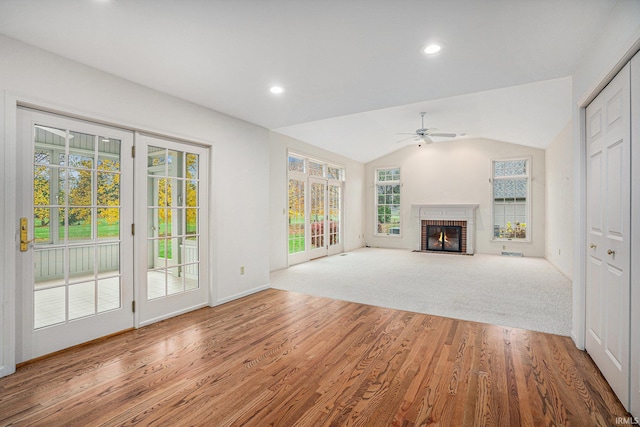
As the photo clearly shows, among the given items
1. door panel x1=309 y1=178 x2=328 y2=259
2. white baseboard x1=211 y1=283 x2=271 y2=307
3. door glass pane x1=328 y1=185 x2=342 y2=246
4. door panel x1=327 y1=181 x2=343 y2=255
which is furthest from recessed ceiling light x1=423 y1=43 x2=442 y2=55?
door glass pane x1=328 y1=185 x2=342 y2=246

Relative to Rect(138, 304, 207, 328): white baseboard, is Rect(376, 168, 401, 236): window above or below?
above

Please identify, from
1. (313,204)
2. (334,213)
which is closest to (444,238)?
(334,213)

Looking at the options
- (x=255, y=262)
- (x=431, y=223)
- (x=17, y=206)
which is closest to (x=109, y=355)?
(x=17, y=206)

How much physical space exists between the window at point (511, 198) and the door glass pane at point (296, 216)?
5.41 metres

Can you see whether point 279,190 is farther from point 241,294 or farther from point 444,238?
point 444,238

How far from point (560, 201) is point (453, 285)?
3210 mm

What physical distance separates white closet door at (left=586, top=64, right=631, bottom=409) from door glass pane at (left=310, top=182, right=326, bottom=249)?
5.51 m

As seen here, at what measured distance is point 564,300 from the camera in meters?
4.08

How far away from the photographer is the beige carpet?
3.61 meters

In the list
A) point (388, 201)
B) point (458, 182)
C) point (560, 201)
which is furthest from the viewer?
point (388, 201)

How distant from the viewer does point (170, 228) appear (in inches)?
140

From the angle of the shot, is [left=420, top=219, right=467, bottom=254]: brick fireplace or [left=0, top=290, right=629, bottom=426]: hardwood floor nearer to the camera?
[left=0, top=290, right=629, bottom=426]: hardwood floor

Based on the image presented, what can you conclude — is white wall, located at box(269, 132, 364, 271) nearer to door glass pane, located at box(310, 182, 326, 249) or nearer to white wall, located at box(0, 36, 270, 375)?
door glass pane, located at box(310, 182, 326, 249)

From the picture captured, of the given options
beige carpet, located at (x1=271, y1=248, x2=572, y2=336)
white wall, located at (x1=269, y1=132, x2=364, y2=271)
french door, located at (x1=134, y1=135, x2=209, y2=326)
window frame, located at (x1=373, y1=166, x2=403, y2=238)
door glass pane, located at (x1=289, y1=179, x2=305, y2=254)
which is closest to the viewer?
french door, located at (x1=134, y1=135, x2=209, y2=326)
